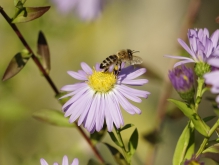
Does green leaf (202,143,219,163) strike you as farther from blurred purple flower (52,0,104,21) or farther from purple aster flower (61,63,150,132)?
blurred purple flower (52,0,104,21)

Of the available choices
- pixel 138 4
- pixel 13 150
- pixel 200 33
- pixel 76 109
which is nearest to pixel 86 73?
pixel 76 109

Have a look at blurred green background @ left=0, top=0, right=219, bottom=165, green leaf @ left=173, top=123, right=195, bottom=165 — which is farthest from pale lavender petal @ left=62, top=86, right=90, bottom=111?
blurred green background @ left=0, top=0, right=219, bottom=165

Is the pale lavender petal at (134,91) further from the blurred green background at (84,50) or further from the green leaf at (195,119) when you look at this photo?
the blurred green background at (84,50)

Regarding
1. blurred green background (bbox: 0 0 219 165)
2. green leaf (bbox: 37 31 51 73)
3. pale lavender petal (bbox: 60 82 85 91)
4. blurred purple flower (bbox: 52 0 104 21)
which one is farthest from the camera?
blurred green background (bbox: 0 0 219 165)

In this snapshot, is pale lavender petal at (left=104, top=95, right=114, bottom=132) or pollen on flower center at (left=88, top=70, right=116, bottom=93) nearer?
pale lavender petal at (left=104, top=95, right=114, bottom=132)

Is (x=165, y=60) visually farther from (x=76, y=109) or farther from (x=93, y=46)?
(x=76, y=109)

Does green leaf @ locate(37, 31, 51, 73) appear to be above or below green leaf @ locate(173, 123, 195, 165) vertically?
above

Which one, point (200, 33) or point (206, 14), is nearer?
point (200, 33)

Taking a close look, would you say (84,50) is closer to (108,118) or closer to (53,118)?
(53,118)
